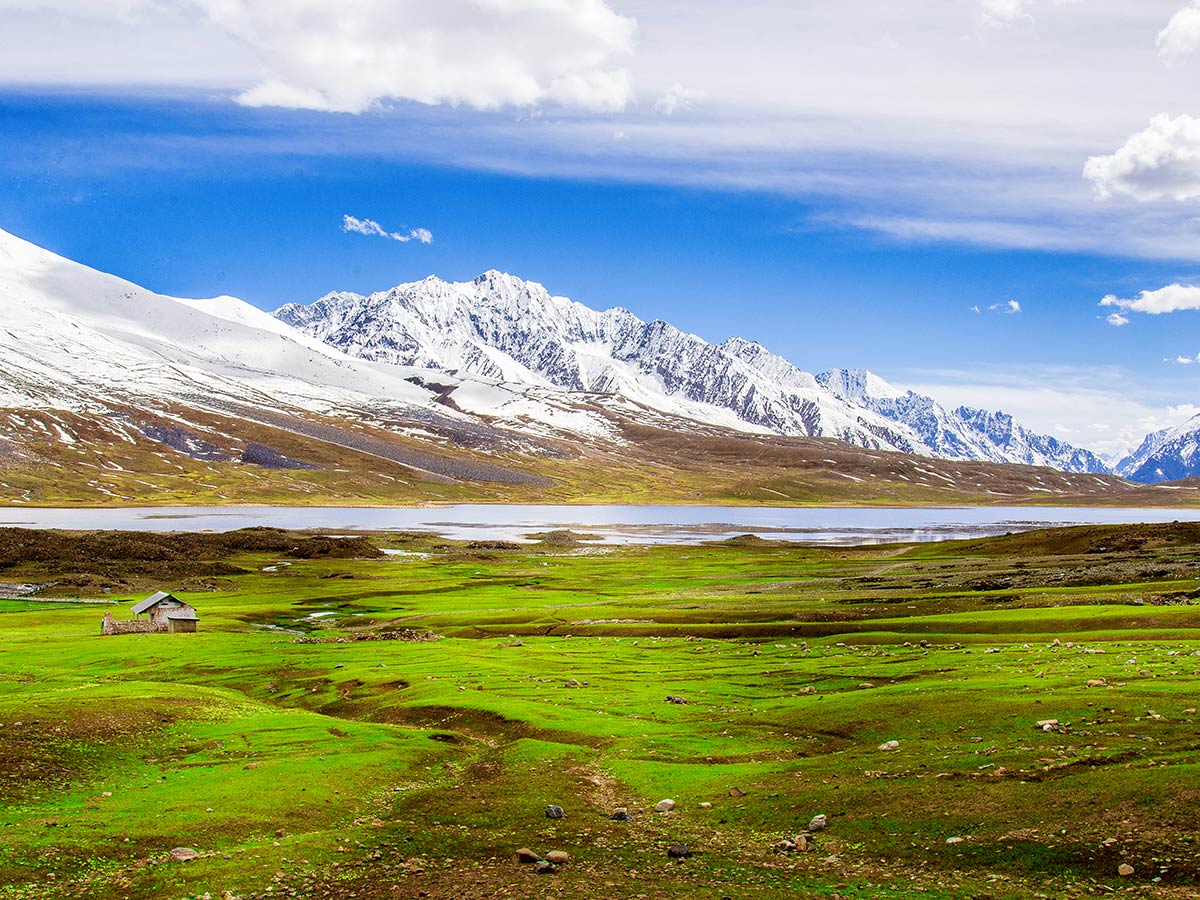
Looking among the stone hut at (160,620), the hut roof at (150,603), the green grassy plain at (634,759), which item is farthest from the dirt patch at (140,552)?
the green grassy plain at (634,759)

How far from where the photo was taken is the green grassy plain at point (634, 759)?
21.4 m

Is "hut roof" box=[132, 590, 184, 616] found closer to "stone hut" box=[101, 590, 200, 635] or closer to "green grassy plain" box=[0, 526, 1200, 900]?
"stone hut" box=[101, 590, 200, 635]

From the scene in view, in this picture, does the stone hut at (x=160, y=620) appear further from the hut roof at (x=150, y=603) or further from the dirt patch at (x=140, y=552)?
the dirt patch at (x=140, y=552)

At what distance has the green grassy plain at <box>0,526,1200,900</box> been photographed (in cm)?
2144

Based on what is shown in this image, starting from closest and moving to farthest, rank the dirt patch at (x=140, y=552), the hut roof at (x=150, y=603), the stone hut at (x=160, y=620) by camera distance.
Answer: the stone hut at (x=160, y=620) < the hut roof at (x=150, y=603) < the dirt patch at (x=140, y=552)

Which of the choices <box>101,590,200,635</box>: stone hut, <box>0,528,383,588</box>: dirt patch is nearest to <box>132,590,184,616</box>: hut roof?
<box>101,590,200,635</box>: stone hut

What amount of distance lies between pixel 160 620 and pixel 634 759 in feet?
213

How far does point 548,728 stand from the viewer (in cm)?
3916

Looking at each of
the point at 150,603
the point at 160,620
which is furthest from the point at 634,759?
the point at 150,603

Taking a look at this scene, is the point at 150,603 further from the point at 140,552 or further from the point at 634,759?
the point at 140,552

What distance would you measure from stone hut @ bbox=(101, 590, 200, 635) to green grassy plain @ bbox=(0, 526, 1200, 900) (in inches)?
365

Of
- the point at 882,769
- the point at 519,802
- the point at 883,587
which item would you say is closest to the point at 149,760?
the point at 519,802

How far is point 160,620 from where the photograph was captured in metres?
83.2

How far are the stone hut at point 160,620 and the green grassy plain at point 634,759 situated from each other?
9.27m
